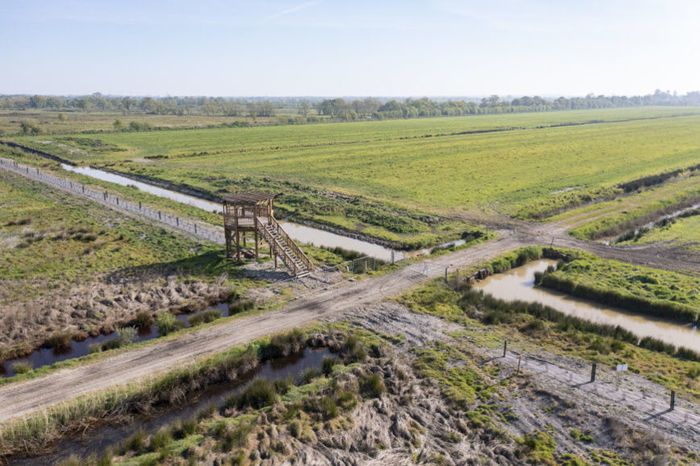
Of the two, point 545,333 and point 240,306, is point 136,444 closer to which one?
point 240,306

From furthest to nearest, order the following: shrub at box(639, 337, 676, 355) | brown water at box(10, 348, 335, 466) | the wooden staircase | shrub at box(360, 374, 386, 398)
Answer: the wooden staircase
shrub at box(639, 337, 676, 355)
shrub at box(360, 374, 386, 398)
brown water at box(10, 348, 335, 466)

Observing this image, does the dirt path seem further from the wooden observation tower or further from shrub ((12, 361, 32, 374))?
the wooden observation tower

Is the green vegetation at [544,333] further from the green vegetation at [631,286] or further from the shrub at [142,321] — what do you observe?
the shrub at [142,321]

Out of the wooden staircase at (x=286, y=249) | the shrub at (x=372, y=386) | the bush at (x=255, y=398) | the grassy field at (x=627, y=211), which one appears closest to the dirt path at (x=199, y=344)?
the wooden staircase at (x=286, y=249)

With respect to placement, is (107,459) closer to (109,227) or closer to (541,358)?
(541,358)

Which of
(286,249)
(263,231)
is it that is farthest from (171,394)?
(263,231)

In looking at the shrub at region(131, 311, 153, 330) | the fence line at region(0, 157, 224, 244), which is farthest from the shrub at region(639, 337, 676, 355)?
the fence line at region(0, 157, 224, 244)
